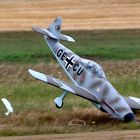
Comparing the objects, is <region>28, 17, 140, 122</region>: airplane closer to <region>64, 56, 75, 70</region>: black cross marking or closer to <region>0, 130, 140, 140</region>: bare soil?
<region>64, 56, 75, 70</region>: black cross marking

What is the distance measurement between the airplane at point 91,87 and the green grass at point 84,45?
33.6ft

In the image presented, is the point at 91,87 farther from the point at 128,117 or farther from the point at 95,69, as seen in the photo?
the point at 128,117

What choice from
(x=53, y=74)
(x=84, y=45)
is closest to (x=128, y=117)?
(x=53, y=74)

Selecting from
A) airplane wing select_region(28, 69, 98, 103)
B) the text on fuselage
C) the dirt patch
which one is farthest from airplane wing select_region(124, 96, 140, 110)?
the dirt patch

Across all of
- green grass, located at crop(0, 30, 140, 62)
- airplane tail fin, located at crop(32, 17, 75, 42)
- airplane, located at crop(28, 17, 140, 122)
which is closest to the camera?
airplane, located at crop(28, 17, 140, 122)

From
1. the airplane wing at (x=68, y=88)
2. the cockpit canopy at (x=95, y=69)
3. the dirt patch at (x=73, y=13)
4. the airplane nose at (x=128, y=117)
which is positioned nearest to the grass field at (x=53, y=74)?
the airplane nose at (x=128, y=117)

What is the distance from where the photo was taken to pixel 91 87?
1523 centimetres

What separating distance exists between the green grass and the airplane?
10.3 m

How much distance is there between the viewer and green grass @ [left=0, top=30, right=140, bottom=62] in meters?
27.0

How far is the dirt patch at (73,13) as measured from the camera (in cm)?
3494

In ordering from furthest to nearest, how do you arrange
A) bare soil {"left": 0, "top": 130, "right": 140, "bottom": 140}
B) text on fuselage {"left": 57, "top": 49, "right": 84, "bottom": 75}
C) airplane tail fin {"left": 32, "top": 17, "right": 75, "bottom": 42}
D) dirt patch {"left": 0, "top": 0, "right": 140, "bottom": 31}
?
dirt patch {"left": 0, "top": 0, "right": 140, "bottom": 31} → airplane tail fin {"left": 32, "top": 17, "right": 75, "bottom": 42} → text on fuselage {"left": 57, "top": 49, "right": 84, "bottom": 75} → bare soil {"left": 0, "top": 130, "right": 140, "bottom": 140}

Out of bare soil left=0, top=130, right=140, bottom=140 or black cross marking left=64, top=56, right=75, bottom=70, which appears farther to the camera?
black cross marking left=64, top=56, right=75, bottom=70

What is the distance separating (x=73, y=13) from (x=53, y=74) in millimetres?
15682

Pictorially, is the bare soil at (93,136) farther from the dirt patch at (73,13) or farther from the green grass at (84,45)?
the dirt patch at (73,13)
